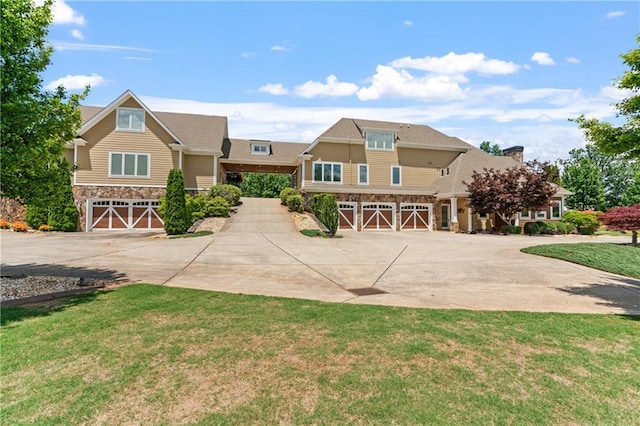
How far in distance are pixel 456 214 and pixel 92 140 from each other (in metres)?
27.9

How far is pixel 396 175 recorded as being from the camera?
30938 millimetres

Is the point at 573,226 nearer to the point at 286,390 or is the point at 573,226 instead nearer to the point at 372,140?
the point at 372,140

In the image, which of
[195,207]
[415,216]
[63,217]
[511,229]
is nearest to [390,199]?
[415,216]

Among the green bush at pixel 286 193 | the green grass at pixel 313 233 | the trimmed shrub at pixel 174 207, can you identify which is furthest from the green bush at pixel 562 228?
the trimmed shrub at pixel 174 207

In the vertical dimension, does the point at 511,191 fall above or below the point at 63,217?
above

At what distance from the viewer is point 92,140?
80.8 ft

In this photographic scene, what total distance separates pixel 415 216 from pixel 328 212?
34.4 feet

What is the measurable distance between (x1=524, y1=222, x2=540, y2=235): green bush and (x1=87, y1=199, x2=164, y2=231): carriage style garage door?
91.6ft

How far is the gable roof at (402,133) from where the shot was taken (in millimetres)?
30000

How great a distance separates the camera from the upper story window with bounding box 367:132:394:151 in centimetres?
3055

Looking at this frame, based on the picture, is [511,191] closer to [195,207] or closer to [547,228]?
[547,228]

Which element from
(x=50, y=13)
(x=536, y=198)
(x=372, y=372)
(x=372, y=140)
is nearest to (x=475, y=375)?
(x=372, y=372)

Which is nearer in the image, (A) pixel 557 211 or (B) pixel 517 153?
(A) pixel 557 211

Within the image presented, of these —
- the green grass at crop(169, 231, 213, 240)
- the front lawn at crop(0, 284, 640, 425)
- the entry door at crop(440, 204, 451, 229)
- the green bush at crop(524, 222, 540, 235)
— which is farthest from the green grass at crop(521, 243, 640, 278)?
the green grass at crop(169, 231, 213, 240)
